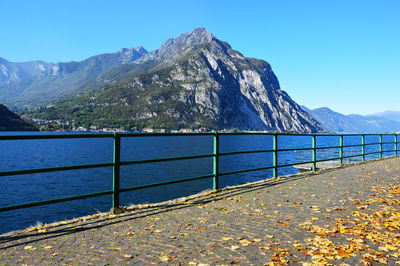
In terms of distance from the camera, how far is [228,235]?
466 centimetres

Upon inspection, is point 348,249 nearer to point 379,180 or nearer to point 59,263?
point 59,263

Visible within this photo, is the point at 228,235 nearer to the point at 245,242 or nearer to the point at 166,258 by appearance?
the point at 245,242

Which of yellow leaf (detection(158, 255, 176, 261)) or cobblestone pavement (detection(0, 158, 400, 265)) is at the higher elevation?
yellow leaf (detection(158, 255, 176, 261))

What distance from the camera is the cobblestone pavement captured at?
3779mm

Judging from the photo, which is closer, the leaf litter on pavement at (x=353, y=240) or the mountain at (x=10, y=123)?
the leaf litter on pavement at (x=353, y=240)

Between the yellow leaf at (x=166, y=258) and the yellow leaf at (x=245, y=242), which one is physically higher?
the yellow leaf at (x=166, y=258)

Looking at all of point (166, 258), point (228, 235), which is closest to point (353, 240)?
point (228, 235)

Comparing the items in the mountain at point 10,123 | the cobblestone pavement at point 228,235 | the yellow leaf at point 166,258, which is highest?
the mountain at point 10,123

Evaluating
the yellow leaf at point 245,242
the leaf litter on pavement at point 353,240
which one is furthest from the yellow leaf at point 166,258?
the leaf litter on pavement at point 353,240

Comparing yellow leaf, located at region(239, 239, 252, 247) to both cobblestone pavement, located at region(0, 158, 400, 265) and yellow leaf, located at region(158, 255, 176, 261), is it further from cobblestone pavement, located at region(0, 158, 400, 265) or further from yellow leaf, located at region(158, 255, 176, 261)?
yellow leaf, located at region(158, 255, 176, 261)

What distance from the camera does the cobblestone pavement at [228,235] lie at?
12.4 ft

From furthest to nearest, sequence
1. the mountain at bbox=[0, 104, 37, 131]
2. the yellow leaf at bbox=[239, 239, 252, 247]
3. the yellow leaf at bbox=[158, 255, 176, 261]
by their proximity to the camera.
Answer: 1. the mountain at bbox=[0, 104, 37, 131]
2. the yellow leaf at bbox=[239, 239, 252, 247]
3. the yellow leaf at bbox=[158, 255, 176, 261]

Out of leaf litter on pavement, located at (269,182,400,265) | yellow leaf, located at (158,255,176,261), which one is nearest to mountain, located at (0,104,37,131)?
yellow leaf, located at (158,255,176,261)

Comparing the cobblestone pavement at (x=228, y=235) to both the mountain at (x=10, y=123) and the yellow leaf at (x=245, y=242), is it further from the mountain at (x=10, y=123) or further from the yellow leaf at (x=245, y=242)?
the mountain at (x=10, y=123)
